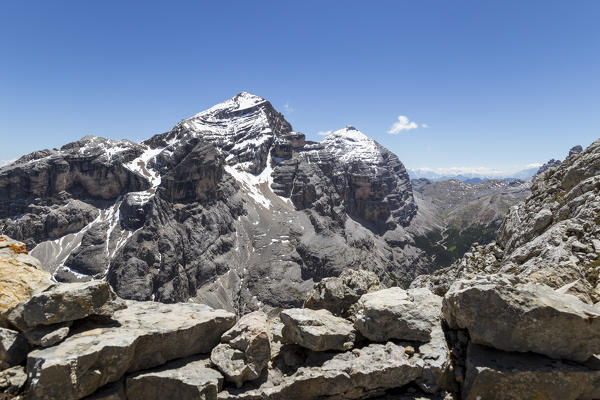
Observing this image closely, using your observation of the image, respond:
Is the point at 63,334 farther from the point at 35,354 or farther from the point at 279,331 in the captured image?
the point at 279,331

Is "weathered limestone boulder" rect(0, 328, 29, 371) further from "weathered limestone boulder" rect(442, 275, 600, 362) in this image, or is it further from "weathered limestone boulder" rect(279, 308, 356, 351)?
"weathered limestone boulder" rect(442, 275, 600, 362)

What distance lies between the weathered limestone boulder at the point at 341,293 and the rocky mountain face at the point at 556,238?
6.97 m

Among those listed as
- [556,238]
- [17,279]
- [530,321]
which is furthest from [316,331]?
[556,238]

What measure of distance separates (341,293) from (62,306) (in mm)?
11138

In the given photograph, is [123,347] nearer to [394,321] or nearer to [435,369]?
[394,321]

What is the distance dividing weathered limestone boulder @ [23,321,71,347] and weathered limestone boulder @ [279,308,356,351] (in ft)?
24.5

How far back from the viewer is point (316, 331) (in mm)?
12289

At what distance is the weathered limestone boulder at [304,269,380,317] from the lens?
16.1 m

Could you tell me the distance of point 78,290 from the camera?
Answer: 11438 mm

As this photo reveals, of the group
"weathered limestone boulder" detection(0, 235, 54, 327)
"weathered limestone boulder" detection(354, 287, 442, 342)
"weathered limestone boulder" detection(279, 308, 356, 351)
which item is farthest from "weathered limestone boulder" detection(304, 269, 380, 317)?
"weathered limestone boulder" detection(0, 235, 54, 327)

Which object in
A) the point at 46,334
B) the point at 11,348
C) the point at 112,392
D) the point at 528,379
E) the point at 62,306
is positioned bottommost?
the point at 112,392

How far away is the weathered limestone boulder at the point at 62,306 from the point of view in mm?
10805

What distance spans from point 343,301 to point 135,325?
29.3 ft

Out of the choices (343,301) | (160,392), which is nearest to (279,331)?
(343,301)
